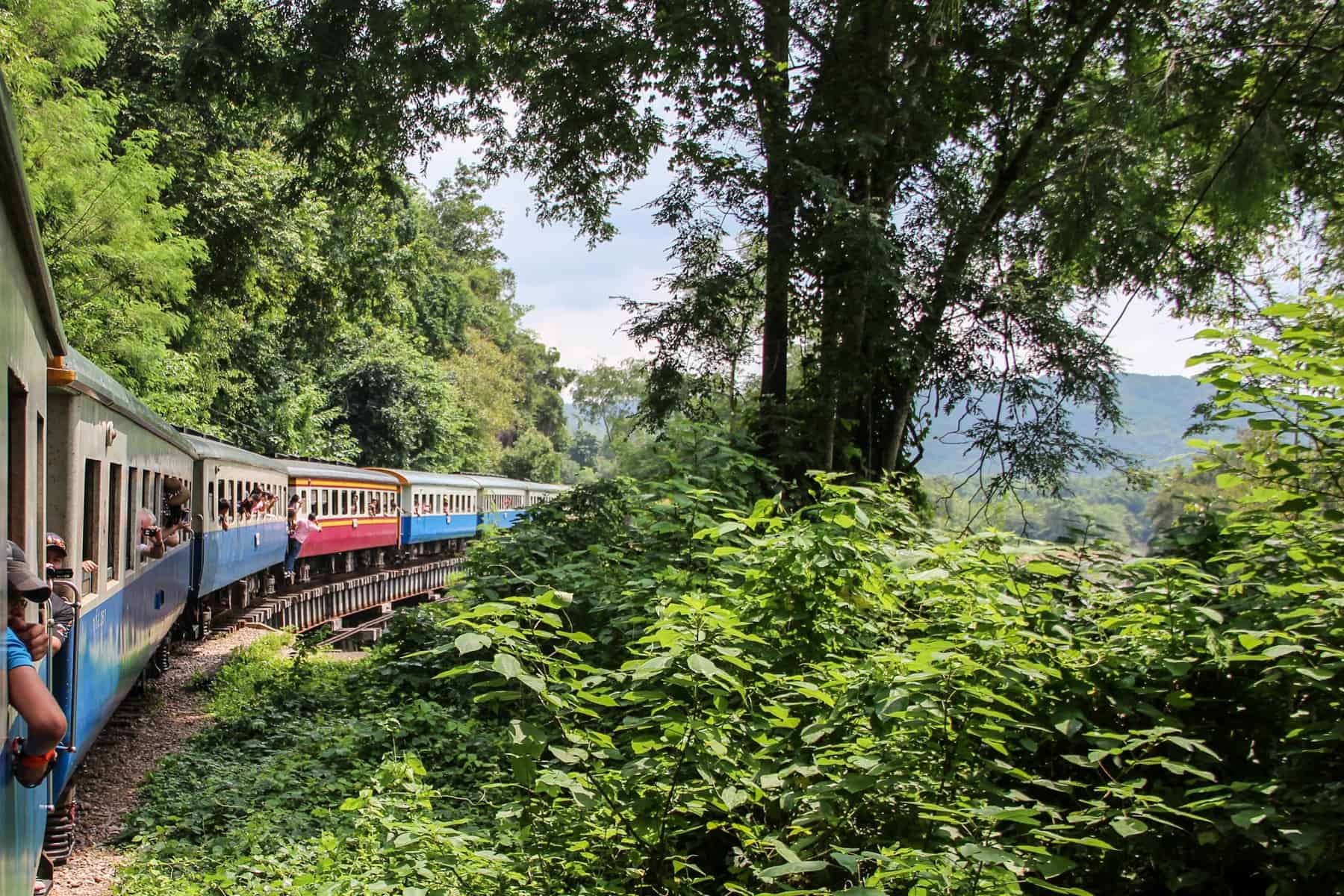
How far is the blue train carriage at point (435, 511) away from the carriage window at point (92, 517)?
22.0 m

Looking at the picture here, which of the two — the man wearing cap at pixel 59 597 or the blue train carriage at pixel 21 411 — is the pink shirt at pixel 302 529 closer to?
the man wearing cap at pixel 59 597

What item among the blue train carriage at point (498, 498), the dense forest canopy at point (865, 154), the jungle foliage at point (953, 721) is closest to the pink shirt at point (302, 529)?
the dense forest canopy at point (865, 154)

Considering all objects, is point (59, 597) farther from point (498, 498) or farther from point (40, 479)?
point (498, 498)

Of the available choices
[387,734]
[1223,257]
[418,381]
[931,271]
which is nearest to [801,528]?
[387,734]

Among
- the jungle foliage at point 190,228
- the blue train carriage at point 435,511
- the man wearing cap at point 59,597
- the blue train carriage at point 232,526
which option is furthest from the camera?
the blue train carriage at point 435,511

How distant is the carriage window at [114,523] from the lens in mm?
6551

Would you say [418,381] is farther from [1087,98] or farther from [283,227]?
[1087,98]

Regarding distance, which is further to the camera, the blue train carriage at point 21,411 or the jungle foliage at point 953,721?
the jungle foliage at point 953,721

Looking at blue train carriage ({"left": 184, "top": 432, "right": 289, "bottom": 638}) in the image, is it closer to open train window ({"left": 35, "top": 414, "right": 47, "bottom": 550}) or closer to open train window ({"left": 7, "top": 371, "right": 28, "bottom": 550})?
open train window ({"left": 35, "top": 414, "right": 47, "bottom": 550})

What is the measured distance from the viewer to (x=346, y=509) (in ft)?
80.4

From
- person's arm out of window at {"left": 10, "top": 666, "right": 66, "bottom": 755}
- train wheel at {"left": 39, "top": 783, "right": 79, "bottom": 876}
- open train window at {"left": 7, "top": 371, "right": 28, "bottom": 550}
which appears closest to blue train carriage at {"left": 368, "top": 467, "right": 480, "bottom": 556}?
train wheel at {"left": 39, "top": 783, "right": 79, "bottom": 876}

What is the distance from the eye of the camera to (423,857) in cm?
402

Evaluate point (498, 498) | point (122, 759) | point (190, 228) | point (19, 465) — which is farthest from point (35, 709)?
point (498, 498)

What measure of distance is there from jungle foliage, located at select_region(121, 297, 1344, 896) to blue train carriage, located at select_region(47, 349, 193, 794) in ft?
4.40
